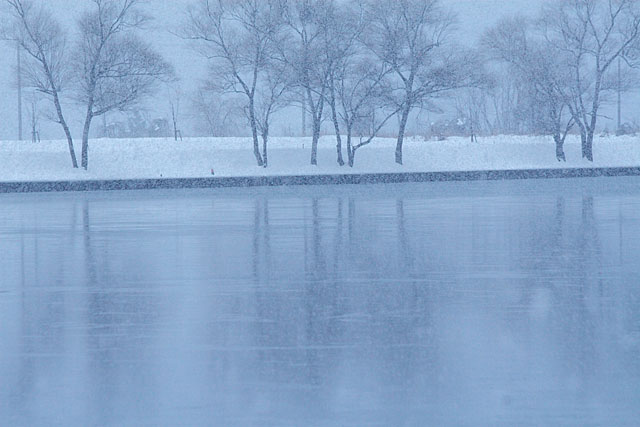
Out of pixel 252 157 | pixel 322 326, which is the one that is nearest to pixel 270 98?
pixel 252 157

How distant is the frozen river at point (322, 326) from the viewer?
6336 millimetres

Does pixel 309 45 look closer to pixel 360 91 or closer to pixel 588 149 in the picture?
pixel 360 91

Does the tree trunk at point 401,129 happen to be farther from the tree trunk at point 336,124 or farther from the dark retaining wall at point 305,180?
the dark retaining wall at point 305,180

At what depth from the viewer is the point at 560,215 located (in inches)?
890

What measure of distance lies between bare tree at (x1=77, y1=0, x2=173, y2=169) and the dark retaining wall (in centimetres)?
876

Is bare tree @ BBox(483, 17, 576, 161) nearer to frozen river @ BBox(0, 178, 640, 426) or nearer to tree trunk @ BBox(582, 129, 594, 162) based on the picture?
tree trunk @ BBox(582, 129, 594, 162)

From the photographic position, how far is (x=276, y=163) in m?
52.8

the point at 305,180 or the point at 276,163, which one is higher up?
the point at 276,163

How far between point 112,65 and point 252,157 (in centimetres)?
867

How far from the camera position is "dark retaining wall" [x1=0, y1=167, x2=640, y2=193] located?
1566 inches

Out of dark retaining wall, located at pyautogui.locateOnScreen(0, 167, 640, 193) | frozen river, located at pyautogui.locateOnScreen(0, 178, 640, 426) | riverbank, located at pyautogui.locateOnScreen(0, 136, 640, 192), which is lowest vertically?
frozen river, located at pyautogui.locateOnScreen(0, 178, 640, 426)

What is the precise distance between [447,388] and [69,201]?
2608 centimetres

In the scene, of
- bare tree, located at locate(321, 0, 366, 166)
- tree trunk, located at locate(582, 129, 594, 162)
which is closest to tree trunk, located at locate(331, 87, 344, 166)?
bare tree, located at locate(321, 0, 366, 166)

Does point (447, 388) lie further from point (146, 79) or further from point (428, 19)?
point (428, 19)
